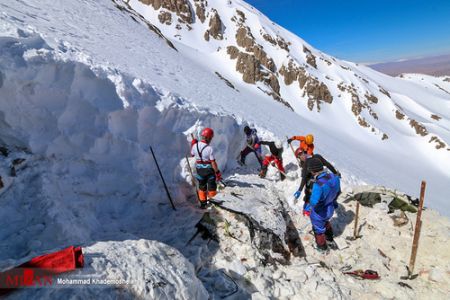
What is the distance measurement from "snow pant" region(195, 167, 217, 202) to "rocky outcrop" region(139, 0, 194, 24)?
57769mm

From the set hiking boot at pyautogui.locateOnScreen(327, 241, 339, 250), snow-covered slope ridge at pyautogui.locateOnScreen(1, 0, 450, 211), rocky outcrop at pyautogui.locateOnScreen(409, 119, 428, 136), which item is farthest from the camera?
rocky outcrop at pyautogui.locateOnScreen(409, 119, 428, 136)

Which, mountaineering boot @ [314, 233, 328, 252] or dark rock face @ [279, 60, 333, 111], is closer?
mountaineering boot @ [314, 233, 328, 252]

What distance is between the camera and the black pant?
291 inches

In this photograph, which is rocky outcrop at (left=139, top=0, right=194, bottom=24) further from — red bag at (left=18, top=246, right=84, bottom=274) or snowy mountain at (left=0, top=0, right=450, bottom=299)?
red bag at (left=18, top=246, right=84, bottom=274)

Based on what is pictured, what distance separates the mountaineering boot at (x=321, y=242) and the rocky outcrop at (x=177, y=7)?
59179mm

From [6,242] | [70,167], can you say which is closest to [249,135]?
[70,167]

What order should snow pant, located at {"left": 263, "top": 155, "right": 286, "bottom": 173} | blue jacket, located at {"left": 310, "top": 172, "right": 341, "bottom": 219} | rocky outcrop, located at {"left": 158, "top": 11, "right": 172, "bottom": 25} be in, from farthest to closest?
1. rocky outcrop, located at {"left": 158, "top": 11, "right": 172, "bottom": 25}
2. snow pant, located at {"left": 263, "top": 155, "right": 286, "bottom": 173}
3. blue jacket, located at {"left": 310, "top": 172, "right": 341, "bottom": 219}

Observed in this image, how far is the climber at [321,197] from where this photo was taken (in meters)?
6.82

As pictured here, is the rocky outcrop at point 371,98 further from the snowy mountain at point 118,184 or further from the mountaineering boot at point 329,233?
the mountaineering boot at point 329,233

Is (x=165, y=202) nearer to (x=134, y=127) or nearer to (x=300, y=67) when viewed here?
(x=134, y=127)

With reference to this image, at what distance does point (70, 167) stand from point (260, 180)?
5.77 m

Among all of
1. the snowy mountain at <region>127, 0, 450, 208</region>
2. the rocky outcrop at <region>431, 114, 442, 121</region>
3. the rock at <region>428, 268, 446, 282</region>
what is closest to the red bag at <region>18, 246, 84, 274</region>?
the rock at <region>428, 268, 446, 282</region>

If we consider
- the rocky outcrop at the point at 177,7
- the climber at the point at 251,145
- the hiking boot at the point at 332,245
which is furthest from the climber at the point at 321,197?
the rocky outcrop at the point at 177,7

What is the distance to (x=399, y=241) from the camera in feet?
24.1
